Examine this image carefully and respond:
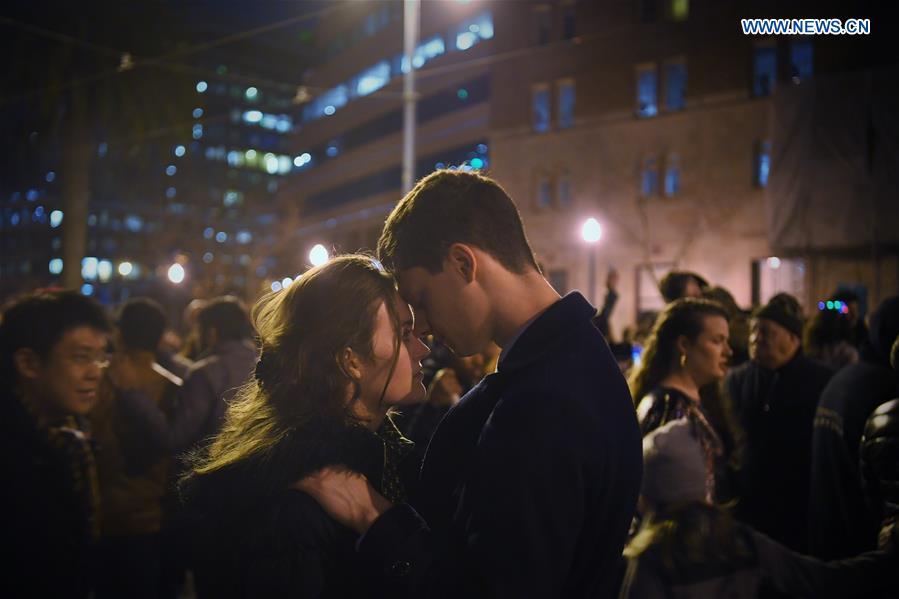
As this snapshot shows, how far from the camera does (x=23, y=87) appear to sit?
703 inches

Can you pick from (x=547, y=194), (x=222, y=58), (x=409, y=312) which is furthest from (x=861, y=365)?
(x=222, y=58)

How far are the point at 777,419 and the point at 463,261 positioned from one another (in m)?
4.00

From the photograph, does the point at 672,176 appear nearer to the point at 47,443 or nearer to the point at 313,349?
the point at 47,443

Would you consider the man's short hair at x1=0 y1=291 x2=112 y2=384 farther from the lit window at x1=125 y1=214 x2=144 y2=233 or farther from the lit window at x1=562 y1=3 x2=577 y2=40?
the lit window at x1=125 y1=214 x2=144 y2=233

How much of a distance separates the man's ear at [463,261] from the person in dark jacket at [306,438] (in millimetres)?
414

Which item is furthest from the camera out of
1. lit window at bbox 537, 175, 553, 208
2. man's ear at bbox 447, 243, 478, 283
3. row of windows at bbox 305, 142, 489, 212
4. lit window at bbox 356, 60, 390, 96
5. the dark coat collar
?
lit window at bbox 356, 60, 390, 96

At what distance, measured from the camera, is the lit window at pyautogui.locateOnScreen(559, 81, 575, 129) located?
3073 centimetres

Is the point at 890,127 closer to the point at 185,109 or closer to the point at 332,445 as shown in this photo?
the point at 185,109

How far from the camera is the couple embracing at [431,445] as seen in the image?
1.79m

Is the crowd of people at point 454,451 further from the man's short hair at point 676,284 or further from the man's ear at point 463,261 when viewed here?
the man's short hair at point 676,284

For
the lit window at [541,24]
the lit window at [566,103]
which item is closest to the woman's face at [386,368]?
the lit window at [566,103]

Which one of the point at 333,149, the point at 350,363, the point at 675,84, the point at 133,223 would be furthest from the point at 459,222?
the point at 133,223

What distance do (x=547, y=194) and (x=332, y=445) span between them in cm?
2966

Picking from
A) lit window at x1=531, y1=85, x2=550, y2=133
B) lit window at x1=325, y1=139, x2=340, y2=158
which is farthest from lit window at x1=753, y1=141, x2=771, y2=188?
lit window at x1=325, y1=139, x2=340, y2=158
